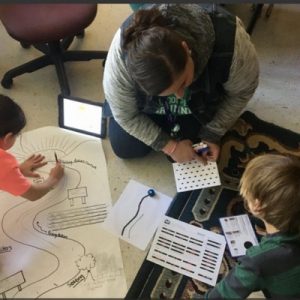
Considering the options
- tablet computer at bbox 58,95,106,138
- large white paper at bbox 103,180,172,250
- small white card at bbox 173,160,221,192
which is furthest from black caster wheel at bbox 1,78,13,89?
small white card at bbox 173,160,221,192

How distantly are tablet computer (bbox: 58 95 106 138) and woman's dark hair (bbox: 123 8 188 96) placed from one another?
0.56 meters

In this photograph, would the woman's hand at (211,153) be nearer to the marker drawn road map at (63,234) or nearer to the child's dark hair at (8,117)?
the marker drawn road map at (63,234)

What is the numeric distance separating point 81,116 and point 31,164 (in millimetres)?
240

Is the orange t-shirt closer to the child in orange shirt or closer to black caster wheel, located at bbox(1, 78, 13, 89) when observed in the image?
the child in orange shirt

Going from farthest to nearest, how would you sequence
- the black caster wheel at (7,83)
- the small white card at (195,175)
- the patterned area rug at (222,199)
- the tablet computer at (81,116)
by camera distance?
1. the black caster wheel at (7,83)
2. the tablet computer at (81,116)
3. the small white card at (195,175)
4. the patterned area rug at (222,199)

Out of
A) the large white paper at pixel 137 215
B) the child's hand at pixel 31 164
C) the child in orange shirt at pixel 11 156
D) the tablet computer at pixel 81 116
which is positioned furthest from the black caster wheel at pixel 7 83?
the large white paper at pixel 137 215

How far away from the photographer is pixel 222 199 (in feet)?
4.31

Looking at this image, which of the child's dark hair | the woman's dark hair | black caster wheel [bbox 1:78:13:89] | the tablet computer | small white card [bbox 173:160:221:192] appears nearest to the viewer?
the woman's dark hair

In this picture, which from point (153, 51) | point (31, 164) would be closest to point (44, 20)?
point (31, 164)

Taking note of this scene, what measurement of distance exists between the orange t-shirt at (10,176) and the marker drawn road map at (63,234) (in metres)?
0.16

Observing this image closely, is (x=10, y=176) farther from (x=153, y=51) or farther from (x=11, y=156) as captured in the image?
(x=153, y=51)

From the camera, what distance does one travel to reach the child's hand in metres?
1.36

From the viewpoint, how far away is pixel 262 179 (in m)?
0.91

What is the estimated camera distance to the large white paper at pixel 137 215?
1.26m
